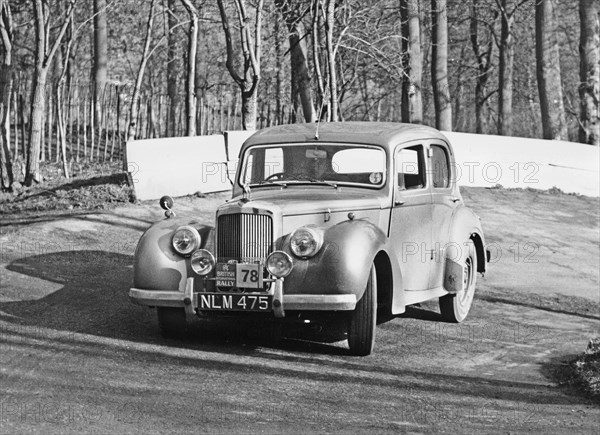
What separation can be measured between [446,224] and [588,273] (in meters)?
5.16

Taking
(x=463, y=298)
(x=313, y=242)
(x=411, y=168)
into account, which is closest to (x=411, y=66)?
(x=463, y=298)

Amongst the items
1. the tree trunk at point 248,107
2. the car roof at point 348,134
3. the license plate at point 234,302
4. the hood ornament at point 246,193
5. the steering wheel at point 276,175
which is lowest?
the license plate at point 234,302

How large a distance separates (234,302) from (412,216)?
7.09 ft

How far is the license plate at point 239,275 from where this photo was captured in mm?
8305

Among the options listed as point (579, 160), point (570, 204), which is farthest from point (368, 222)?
point (579, 160)

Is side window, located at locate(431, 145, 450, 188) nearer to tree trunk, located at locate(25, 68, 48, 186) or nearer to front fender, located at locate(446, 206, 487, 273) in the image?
front fender, located at locate(446, 206, 487, 273)

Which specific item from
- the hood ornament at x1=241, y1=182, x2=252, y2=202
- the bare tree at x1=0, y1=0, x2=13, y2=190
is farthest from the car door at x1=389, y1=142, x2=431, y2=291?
the bare tree at x1=0, y1=0, x2=13, y2=190

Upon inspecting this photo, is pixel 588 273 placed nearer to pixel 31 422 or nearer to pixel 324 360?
pixel 324 360

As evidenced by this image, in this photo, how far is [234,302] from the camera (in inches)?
327

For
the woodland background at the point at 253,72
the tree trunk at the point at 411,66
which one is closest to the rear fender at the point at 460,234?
the woodland background at the point at 253,72

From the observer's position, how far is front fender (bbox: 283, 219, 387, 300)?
8180 mm

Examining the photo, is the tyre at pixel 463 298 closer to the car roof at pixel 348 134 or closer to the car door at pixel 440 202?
the car door at pixel 440 202

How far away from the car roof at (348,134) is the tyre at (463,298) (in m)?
1.38

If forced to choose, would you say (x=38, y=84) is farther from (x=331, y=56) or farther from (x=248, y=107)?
(x=331, y=56)
